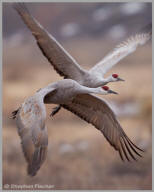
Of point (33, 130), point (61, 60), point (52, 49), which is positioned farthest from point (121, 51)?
point (33, 130)

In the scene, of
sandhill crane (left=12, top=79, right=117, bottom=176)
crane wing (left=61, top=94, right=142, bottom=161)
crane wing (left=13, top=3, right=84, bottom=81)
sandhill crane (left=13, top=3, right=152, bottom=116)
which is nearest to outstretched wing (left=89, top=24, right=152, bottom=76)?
sandhill crane (left=13, top=3, right=152, bottom=116)

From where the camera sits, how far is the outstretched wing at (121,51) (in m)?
6.57

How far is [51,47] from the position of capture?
19.1 ft

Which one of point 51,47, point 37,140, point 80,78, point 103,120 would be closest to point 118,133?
point 103,120

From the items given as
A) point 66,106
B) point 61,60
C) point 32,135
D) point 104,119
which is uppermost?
point 61,60

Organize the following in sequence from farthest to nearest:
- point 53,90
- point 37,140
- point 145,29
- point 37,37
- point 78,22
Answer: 1. point 78,22
2. point 145,29
3. point 37,37
4. point 53,90
5. point 37,140

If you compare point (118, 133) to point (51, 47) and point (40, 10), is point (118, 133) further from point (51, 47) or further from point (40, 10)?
point (40, 10)

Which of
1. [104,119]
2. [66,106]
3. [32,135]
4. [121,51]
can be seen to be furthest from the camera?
[121,51]

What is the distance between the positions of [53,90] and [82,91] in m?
0.33

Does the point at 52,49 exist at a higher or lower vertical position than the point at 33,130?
higher

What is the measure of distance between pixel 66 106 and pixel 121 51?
Result: 1.67 metres

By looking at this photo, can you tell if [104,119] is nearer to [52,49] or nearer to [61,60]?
[61,60]

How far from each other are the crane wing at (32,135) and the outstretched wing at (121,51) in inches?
78.1

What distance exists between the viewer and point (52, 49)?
5852 millimetres
